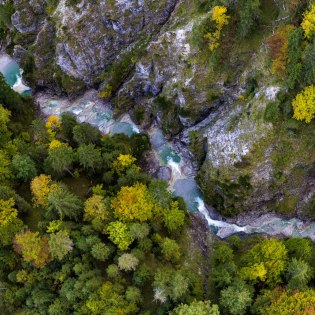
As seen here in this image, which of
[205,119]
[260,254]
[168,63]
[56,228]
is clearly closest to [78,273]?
[56,228]

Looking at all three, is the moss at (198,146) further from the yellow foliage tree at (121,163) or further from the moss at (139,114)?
the yellow foliage tree at (121,163)

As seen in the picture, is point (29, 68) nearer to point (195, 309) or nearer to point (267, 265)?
point (195, 309)

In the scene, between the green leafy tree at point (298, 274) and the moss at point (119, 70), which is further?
the moss at point (119, 70)

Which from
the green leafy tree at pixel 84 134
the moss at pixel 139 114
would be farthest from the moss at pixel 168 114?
the green leafy tree at pixel 84 134

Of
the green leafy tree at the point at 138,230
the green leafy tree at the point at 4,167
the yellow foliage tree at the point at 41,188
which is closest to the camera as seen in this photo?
the green leafy tree at the point at 138,230

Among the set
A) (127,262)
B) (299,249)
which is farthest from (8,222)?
(299,249)

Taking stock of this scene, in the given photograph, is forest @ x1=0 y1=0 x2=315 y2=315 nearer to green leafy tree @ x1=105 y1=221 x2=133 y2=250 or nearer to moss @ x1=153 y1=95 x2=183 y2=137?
green leafy tree @ x1=105 y1=221 x2=133 y2=250

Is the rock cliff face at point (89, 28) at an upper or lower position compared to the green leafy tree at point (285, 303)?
upper

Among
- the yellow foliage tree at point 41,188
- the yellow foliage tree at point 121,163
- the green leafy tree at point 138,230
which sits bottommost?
the green leafy tree at point 138,230
